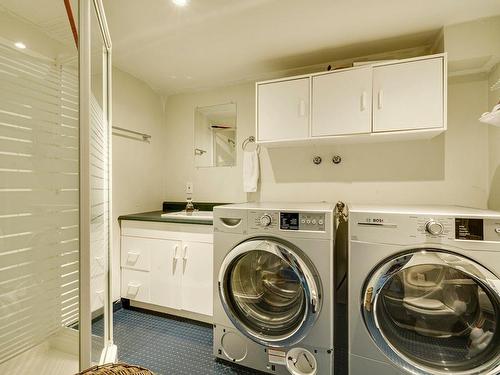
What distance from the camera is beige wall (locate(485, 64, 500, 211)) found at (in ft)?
5.06

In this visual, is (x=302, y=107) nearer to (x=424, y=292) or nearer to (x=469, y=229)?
(x=469, y=229)

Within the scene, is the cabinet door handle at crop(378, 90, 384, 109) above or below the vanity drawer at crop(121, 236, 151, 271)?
above

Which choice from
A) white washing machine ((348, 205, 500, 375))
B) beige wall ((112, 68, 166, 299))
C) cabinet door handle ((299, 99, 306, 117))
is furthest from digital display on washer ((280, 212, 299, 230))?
beige wall ((112, 68, 166, 299))

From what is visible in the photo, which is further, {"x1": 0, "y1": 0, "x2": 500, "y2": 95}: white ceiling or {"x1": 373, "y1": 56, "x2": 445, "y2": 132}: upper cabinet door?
{"x1": 373, "y1": 56, "x2": 445, "y2": 132}: upper cabinet door

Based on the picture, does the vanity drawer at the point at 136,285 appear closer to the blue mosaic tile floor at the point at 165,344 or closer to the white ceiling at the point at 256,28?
the blue mosaic tile floor at the point at 165,344

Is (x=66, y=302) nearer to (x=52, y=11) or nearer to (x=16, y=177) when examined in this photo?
(x=16, y=177)

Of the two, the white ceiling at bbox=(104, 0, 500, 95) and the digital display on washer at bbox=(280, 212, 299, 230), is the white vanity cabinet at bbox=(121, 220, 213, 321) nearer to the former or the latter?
the digital display on washer at bbox=(280, 212, 299, 230)

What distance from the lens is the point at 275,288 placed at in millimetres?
1456

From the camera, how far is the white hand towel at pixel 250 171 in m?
2.22

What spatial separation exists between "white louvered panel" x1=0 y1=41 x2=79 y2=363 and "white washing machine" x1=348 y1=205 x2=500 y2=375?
4.39ft

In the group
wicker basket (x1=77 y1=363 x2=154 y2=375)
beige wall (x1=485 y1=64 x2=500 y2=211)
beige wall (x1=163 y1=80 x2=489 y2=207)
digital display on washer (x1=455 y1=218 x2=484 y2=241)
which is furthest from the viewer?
beige wall (x1=163 y1=80 x2=489 y2=207)

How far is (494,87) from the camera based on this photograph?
5.04 feet

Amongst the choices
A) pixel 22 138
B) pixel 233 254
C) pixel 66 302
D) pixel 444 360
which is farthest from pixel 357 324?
pixel 22 138

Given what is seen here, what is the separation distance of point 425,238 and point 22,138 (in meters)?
1.86
